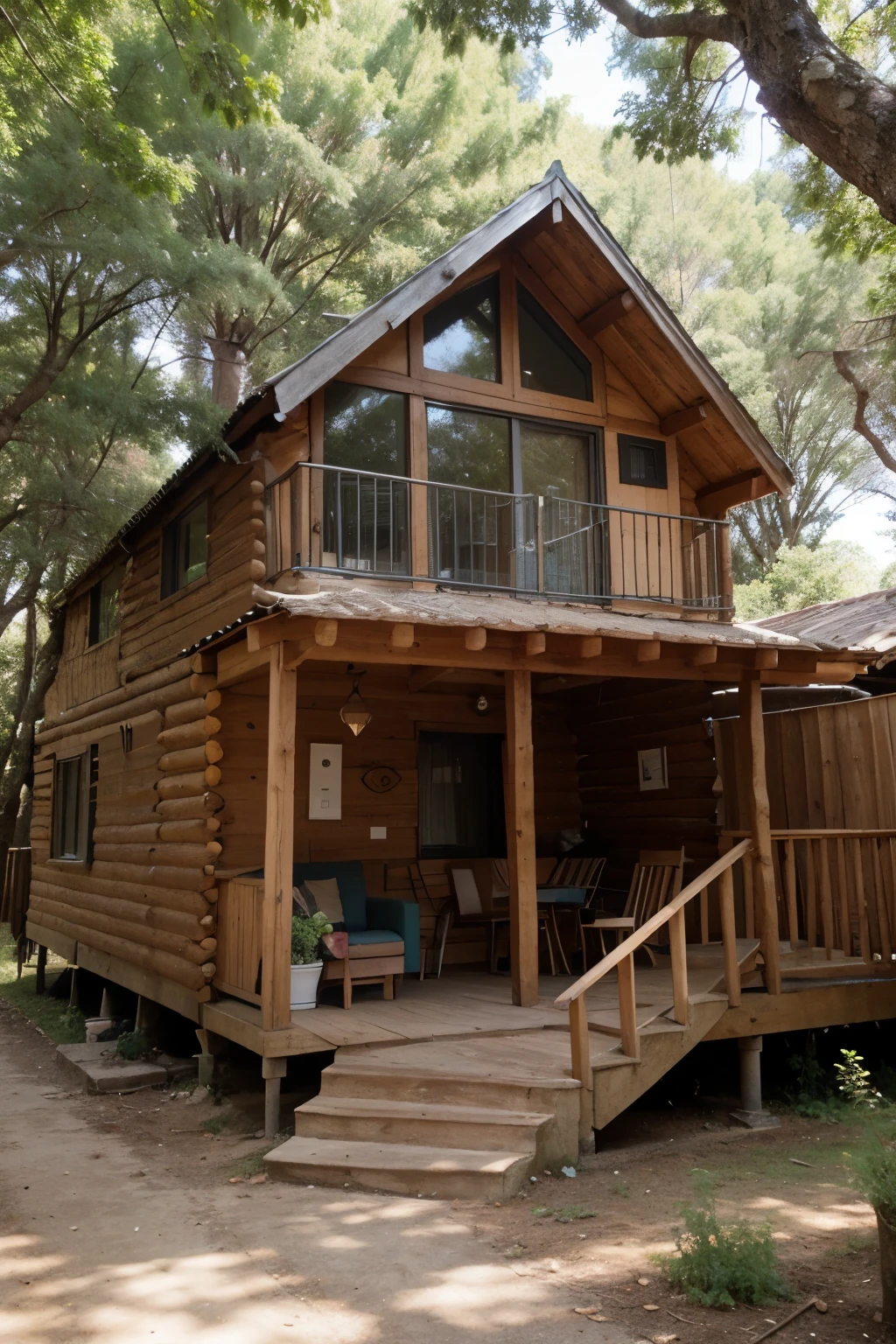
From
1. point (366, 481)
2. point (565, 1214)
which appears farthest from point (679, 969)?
point (366, 481)

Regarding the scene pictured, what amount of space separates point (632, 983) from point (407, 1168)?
1715 mm

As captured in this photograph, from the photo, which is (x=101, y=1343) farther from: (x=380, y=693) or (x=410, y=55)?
(x=410, y=55)

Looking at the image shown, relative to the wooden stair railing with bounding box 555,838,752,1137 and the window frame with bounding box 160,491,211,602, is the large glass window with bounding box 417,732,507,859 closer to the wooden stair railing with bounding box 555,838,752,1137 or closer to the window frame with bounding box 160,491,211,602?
the window frame with bounding box 160,491,211,602

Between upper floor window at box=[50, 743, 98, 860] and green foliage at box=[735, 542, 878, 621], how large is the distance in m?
14.0

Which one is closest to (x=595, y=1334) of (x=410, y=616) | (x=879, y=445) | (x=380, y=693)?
(x=410, y=616)

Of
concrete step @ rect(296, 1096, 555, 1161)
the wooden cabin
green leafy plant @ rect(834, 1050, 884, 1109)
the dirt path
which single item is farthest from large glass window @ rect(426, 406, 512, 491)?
the dirt path

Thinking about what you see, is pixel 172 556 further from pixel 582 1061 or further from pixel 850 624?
pixel 582 1061

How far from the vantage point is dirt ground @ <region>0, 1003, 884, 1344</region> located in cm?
377

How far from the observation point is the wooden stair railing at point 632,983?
19.1 ft

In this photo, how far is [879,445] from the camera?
19.8 meters

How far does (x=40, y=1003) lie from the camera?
14.2 metres

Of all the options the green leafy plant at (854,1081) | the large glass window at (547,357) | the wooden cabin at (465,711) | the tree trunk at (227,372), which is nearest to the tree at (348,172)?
the tree trunk at (227,372)

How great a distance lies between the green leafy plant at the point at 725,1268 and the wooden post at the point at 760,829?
373cm

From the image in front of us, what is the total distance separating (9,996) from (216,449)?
9.97 m
